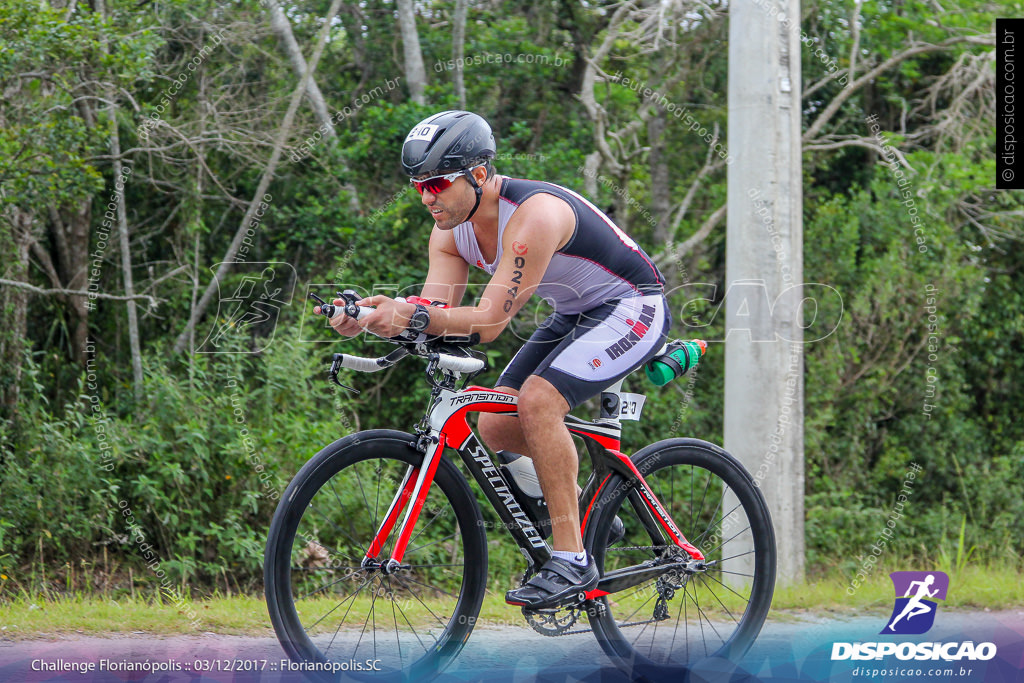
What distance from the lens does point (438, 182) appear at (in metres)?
3.20

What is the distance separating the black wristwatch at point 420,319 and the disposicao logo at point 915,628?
2.30 metres

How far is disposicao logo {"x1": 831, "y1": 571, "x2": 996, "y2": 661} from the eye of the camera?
152 inches

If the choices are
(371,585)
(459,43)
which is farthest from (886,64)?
(371,585)

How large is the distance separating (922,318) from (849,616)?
16.6 ft

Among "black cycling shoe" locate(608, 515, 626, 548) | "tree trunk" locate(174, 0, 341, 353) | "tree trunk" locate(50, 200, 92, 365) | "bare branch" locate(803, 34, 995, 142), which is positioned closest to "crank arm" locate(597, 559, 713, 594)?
"black cycling shoe" locate(608, 515, 626, 548)

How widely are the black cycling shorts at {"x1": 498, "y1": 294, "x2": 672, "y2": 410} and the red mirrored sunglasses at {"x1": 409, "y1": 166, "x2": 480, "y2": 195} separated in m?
0.74

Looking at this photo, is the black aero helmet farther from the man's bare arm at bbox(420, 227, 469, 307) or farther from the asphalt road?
the asphalt road

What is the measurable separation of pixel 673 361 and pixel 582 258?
571mm

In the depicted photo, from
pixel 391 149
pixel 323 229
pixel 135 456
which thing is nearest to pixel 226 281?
pixel 323 229

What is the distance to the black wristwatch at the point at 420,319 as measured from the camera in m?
2.91

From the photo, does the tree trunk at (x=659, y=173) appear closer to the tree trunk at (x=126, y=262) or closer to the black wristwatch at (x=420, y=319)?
the tree trunk at (x=126, y=262)

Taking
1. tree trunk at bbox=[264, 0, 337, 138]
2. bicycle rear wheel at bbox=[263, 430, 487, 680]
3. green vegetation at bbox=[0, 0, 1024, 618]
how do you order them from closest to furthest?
bicycle rear wheel at bbox=[263, 430, 487, 680], green vegetation at bbox=[0, 0, 1024, 618], tree trunk at bbox=[264, 0, 337, 138]

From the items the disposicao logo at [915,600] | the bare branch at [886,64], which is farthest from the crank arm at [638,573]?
the bare branch at [886,64]

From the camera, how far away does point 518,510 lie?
343 cm
